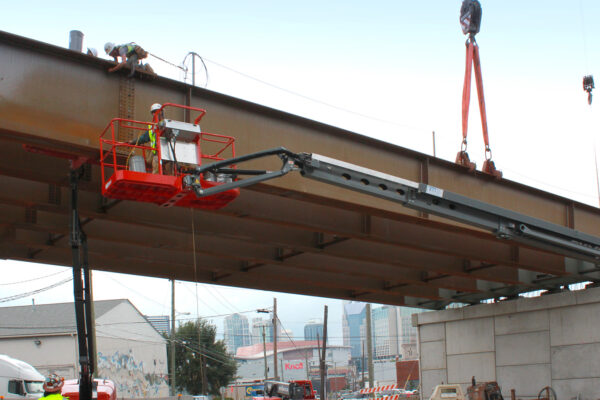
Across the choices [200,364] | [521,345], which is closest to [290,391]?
[521,345]

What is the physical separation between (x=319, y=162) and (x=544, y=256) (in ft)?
44.8

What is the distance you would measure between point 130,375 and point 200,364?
1171cm

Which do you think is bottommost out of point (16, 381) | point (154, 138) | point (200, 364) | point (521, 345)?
point (200, 364)

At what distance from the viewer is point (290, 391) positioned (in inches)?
1294

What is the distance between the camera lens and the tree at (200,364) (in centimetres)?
6369

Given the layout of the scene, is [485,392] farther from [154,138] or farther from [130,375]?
[130,375]

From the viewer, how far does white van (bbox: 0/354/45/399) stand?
2441cm

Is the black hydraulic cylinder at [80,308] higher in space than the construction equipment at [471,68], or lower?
lower

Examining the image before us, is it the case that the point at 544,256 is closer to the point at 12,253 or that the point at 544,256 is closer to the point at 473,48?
the point at 473,48

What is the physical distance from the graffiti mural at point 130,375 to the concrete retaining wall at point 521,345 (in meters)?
29.6

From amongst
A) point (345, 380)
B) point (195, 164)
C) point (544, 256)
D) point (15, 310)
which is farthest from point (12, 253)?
point (345, 380)

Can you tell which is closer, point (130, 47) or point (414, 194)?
point (130, 47)

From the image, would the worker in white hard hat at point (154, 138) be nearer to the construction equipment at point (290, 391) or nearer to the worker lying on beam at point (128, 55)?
the worker lying on beam at point (128, 55)

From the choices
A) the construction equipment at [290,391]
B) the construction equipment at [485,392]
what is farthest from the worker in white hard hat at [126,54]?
the construction equipment at [290,391]
